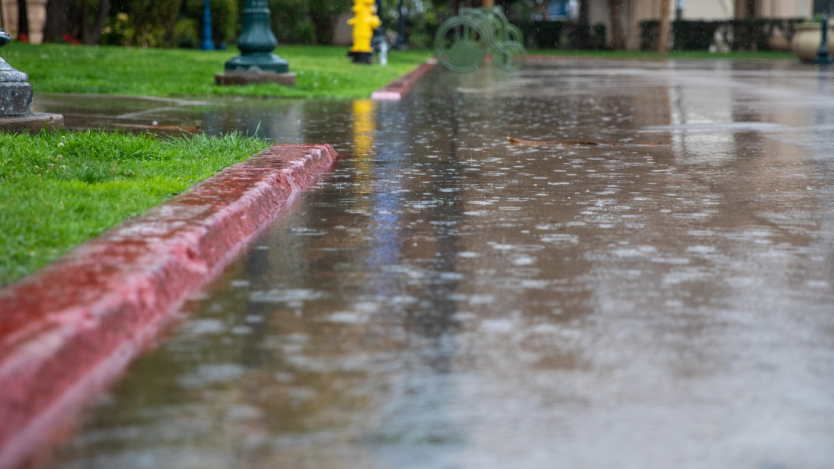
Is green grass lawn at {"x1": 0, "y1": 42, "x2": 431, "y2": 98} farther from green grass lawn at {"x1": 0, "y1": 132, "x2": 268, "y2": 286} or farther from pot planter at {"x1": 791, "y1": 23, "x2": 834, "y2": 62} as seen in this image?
pot planter at {"x1": 791, "y1": 23, "x2": 834, "y2": 62}

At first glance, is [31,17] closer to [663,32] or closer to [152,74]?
[152,74]

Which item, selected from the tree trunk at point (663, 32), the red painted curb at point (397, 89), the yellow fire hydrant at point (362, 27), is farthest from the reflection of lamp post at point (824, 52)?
the red painted curb at point (397, 89)

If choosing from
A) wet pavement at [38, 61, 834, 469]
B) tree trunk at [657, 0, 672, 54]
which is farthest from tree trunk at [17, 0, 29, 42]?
wet pavement at [38, 61, 834, 469]

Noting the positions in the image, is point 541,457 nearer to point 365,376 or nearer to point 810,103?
point 365,376

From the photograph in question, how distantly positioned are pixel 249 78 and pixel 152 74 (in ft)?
6.41

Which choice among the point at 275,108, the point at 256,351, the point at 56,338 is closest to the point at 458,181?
the point at 256,351

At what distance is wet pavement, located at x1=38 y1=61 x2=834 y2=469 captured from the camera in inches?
96.4

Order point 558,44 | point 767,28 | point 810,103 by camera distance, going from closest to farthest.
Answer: point 810,103
point 767,28
point 558,44

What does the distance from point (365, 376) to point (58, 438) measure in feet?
2.60

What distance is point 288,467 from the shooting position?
232cm

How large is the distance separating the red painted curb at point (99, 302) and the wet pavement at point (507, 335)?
9 cm

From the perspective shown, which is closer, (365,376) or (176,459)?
(176,459)

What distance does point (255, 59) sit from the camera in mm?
15430

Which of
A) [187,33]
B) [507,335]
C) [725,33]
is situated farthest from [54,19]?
[725,33]
